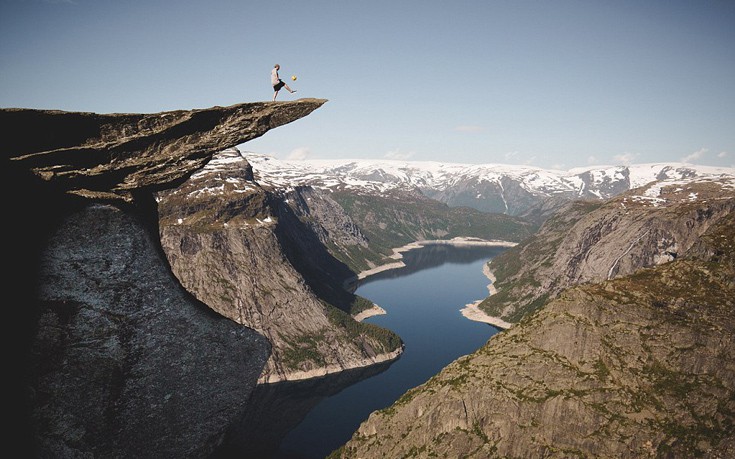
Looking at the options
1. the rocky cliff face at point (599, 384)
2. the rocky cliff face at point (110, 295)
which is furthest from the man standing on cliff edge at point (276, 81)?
the rocky cliff face at point (599, 384)

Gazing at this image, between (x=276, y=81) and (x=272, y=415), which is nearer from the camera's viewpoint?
(x=276, y=81)

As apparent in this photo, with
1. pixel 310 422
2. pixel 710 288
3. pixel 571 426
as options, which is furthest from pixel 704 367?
pixel 310 422

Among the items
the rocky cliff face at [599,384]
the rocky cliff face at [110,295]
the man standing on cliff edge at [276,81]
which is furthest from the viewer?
the rocky cliff face at [599,384]

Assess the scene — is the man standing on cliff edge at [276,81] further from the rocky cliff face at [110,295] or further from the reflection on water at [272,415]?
the reflection on water at [272,415]

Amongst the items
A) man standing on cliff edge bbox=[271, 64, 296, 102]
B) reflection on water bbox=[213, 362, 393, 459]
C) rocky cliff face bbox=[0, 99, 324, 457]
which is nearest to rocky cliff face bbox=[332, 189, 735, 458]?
reflection on water bbox=[213, 362, 393, 459]

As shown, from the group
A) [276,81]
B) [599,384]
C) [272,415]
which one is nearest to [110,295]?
[276,81]

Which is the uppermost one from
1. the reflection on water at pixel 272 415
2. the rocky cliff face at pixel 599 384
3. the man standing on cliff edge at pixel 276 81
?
the man standing on cliff edge at pixel 276 81

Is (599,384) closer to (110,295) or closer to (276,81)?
(276,81)
